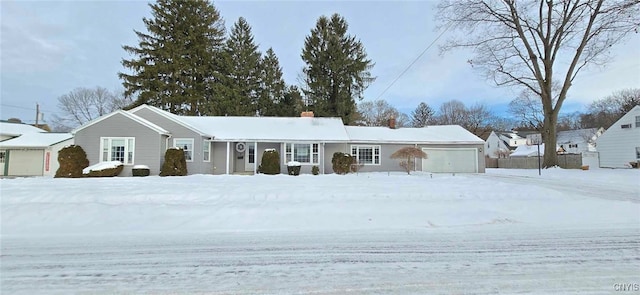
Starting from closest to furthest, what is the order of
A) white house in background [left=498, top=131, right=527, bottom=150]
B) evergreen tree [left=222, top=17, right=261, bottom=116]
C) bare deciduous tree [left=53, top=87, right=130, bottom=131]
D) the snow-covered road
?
the snow-covered road
evergreen tree [left=222, top=17, right=261, bottom=116]
bare deciduous tree [left=53, top=87, right=130, bottom=131]
white house in background [left=498, top=131, right=527, bottom=150]

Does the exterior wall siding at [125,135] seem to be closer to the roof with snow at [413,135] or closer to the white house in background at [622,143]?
the roof with snow at [413,135]

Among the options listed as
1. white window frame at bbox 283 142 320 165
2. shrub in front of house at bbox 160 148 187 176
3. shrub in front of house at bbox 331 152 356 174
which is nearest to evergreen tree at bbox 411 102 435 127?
white window frame at bbox 283 142 320 165

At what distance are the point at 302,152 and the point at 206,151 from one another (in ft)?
18.4

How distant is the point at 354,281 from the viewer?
3215 mm

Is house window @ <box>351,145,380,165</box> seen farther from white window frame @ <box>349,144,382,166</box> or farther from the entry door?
the entry door

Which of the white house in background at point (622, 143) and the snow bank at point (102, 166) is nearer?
the snow bank at point (102, 166)

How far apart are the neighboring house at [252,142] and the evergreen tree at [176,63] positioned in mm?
8304

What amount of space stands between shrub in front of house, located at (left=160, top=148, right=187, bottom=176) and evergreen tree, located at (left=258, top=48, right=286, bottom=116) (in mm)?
14399

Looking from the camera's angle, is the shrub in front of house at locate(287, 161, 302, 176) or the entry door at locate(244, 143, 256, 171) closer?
the shrub in front of house at locate(287, 161, 302, 176)

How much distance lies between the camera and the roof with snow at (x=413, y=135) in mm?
21359

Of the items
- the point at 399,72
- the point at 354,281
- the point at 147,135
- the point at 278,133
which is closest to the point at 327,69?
the point at 399,72

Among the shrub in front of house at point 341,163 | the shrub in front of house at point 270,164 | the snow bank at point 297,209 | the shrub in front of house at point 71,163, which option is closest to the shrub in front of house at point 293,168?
the shrub in front of house at point 270,164

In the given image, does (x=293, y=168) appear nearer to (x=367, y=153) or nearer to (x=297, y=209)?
(x=367, y=153)

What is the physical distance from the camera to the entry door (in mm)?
19469
